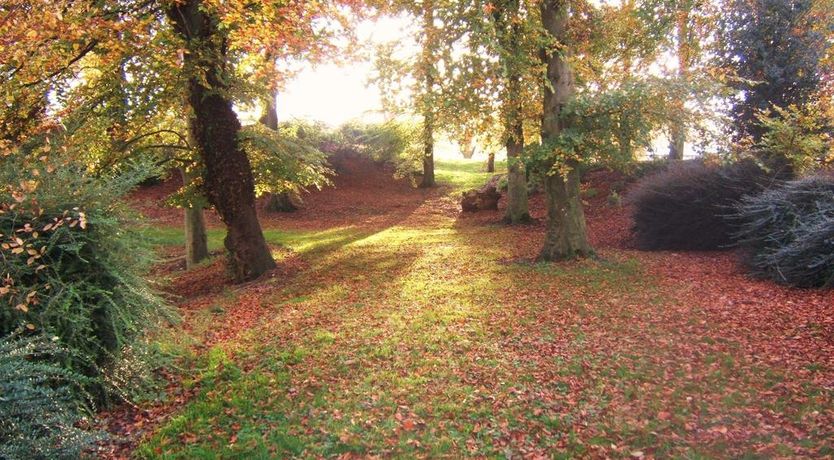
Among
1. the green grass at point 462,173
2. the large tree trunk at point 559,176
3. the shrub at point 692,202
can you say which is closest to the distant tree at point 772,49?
the shrub at point 692,202

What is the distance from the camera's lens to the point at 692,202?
12.7 meters

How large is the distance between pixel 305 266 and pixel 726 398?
9.89m

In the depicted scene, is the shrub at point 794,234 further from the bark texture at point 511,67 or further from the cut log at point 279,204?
the cut log at point 279,204

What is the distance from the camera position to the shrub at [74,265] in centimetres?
462

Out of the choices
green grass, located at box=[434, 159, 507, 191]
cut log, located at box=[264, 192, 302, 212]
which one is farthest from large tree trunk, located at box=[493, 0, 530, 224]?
green grass, located at box=[434, 159, 507, 191]

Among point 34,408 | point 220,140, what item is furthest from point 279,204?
point 34,408

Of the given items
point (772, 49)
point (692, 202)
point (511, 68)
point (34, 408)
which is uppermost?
point (772, 49)

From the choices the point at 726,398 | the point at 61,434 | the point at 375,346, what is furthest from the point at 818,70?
the point at 61,434

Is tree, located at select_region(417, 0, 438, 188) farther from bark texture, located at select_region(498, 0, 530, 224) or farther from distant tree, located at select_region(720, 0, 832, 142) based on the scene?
distant tree, located at select_region(720, 0, 832, 142)

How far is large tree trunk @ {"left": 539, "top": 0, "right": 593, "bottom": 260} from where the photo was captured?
36.4ft

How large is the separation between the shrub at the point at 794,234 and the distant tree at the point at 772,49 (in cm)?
646

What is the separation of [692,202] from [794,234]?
3.59 meters

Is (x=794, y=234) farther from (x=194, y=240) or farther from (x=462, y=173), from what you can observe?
(x=462, y=173)

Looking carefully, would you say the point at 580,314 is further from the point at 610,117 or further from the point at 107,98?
the point at 107,98
